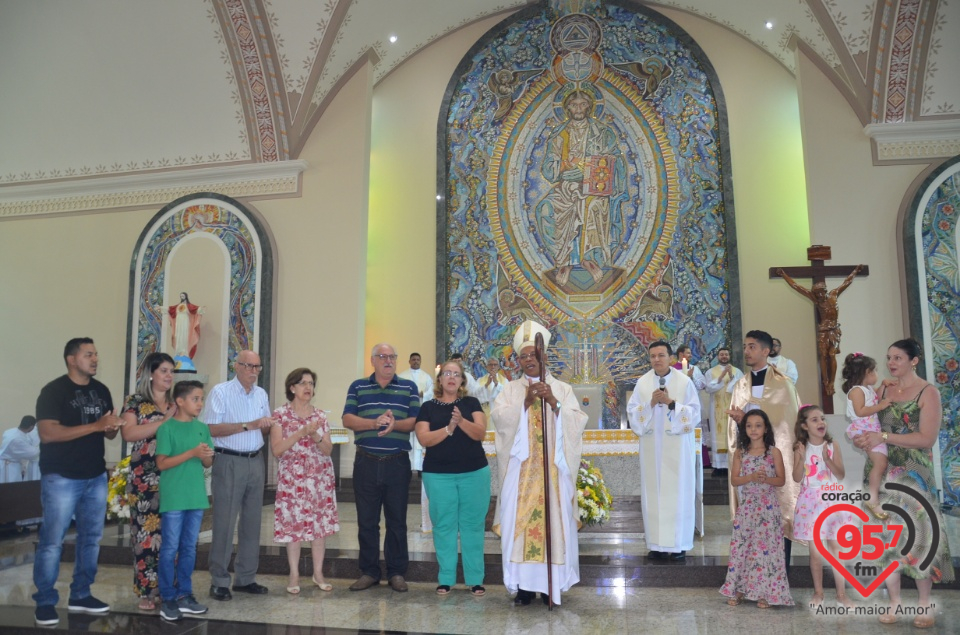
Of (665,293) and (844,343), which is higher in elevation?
(665,293)

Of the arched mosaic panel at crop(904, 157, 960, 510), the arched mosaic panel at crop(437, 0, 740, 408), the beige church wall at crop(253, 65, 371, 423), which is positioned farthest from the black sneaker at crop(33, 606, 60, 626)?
the arched mosaic panel at crop(904, 157, 960, 510)

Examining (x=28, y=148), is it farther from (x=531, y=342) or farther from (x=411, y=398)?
(x=531, y=342)

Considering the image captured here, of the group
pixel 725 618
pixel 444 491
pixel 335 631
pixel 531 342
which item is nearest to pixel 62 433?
Result: pixel 335 631

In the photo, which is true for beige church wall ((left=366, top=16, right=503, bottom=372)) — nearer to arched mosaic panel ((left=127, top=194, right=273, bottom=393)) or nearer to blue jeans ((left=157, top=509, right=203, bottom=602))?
arched mosaic panel ((left=127, top=194, right=273, bottom=393))

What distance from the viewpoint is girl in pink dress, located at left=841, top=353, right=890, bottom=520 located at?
4.36 m

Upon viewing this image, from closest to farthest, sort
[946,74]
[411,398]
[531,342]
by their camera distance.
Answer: [531,342], [411,398], [946,74]

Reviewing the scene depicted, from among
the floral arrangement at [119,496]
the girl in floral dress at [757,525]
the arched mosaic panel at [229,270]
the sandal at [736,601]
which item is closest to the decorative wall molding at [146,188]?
the arched mosaic panel at [229,270]

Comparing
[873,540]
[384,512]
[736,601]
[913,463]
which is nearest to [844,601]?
[873,540]

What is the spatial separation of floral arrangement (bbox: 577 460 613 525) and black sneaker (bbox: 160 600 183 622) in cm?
282

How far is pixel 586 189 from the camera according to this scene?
1098cm

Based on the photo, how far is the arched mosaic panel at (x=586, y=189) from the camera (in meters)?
10.5

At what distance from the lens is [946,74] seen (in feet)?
29.2

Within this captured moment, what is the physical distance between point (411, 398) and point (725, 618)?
2.37 m

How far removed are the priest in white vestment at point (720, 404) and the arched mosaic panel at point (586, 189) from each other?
0.69 m
